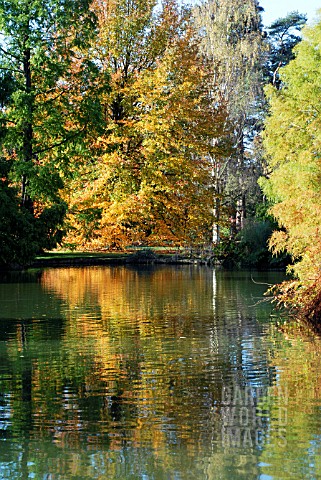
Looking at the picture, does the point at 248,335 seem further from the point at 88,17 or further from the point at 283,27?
the point at 283,27

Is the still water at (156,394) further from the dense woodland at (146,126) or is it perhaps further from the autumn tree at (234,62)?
the autumn tree at (234,62)

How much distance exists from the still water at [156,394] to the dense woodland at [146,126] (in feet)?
20.6

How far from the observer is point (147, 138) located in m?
39.0

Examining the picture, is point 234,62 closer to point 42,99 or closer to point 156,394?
point 42,99

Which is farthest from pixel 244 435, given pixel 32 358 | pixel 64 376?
pixel 32 358

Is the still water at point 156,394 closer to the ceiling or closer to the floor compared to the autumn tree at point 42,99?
closer to the floor

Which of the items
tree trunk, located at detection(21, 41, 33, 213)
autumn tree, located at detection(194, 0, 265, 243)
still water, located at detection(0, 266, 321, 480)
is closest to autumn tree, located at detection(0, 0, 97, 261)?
tree trunk, located at detection(21, 41, 33, 213)

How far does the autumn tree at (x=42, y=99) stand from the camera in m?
30.4

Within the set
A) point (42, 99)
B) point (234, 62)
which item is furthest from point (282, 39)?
point (42, 99)

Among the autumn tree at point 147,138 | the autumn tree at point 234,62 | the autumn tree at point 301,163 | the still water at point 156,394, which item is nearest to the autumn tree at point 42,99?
the autumn tree at point 147,138

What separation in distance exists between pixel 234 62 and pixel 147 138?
808 cm

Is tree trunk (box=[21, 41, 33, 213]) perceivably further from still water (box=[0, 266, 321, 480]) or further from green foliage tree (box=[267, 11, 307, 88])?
green foliage tree (box=[267, 11, 307, 88])

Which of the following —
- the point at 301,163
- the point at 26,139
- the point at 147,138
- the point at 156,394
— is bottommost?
the point at 156,394

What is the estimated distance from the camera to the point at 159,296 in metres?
22.5
